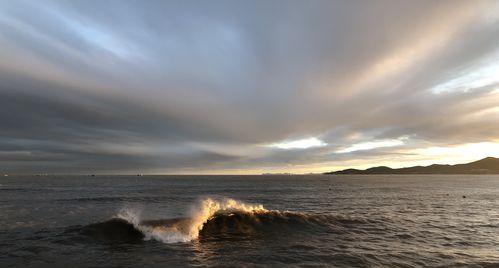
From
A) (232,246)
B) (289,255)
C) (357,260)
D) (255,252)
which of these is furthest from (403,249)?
(232,246)

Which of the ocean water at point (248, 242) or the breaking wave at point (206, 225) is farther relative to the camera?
the breaking wave at point (206, 225)

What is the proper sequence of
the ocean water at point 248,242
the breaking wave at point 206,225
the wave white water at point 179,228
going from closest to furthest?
the ocean water at point 248,242, the wave white water at point 179,228, the breaking wave at point 206,225

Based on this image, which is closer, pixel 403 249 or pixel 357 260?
pixel 357 260

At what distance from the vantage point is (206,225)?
3022 cm

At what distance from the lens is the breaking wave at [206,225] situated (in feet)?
87.4

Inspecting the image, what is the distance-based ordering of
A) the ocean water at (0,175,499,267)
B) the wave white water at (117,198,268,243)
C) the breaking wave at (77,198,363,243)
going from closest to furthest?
the ocean water at (0,175,499,267) < the wave white water at (117,198,268,243) < the breaking wave at (77,198,363,243)

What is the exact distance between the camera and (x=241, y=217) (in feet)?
108

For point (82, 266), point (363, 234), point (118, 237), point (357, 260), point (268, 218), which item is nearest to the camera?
point (82, 266)

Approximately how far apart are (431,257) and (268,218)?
1563cm

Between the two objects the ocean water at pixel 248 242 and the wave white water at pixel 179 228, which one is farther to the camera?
the wave white water at pixel 179 228

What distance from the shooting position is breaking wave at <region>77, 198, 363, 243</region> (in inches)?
1048

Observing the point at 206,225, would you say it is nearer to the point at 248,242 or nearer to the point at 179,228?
the point at 179,228

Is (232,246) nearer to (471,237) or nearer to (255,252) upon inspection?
(255,252)

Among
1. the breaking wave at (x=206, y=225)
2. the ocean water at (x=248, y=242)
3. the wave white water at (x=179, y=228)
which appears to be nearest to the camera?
the ocean water at (x=248, y=242)
